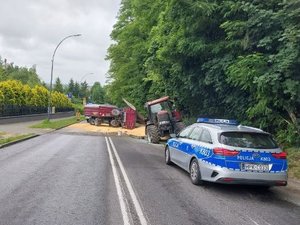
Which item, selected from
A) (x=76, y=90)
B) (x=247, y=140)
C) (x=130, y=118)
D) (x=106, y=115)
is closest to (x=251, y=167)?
(x=247, y=140)

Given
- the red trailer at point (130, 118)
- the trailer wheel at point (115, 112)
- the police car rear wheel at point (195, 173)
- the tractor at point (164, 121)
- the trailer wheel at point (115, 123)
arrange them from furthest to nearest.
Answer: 1. the trailer wheel at point (115, 123)
2. the trailer wheel at point (115, 112)
3. the red trailer at point (130, 118)
4. the tractor at point (164, 121)
5. the police car rear wheel at point (195, 173)

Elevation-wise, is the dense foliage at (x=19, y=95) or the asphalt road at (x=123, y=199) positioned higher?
the dense foliage at (x=19, y=95)

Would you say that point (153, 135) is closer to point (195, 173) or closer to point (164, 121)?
point (164, 121)

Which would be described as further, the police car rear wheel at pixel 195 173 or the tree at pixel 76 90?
the tree at pixel 76 90

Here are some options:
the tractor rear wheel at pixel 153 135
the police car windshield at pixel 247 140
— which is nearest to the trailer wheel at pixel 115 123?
the tractor rear wheel at pixel 153 135

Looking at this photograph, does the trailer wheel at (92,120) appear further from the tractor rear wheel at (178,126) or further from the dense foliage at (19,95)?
the tractor rear wheel at (178,126)

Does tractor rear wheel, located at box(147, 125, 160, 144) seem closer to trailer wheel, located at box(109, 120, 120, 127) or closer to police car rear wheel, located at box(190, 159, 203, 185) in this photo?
police car rear wheel, located at box(190, 159, 203, 185)

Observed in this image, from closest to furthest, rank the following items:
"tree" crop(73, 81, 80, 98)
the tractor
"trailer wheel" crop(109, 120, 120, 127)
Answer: the tractor, "trailer wheel" crop(109, 120, 120, 127), "tree" crop(73, 81, 80, 98)

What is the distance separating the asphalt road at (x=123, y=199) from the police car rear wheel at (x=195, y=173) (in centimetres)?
18

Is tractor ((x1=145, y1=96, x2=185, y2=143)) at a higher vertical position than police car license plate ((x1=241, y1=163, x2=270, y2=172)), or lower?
higher

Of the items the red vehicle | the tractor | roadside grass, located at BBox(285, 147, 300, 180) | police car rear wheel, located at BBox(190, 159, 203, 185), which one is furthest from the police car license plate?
the red vehicle

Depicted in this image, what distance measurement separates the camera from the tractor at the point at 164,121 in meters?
23.7

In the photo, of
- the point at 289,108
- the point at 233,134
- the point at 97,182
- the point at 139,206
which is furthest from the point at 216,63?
the point at 139,206

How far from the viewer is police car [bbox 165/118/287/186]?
→ 29.7 ft
